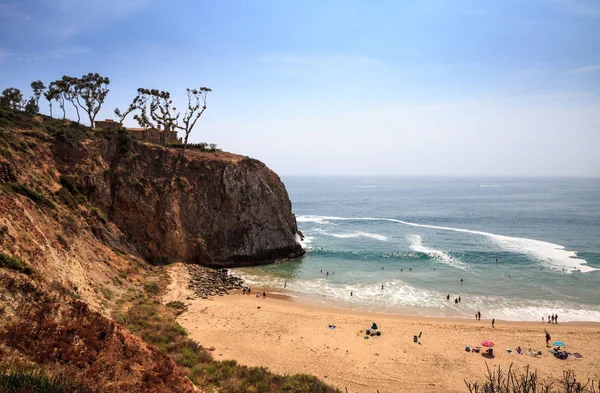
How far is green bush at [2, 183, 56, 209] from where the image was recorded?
2427 centimetres

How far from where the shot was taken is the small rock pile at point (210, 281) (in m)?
32.4

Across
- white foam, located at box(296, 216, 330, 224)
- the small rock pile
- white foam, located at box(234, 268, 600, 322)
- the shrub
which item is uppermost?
the shrub

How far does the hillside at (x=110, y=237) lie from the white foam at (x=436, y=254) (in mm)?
19634

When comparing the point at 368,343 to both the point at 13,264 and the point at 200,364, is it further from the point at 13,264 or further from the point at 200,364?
the point at 13,264

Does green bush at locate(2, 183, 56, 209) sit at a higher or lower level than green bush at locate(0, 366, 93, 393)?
→ higher

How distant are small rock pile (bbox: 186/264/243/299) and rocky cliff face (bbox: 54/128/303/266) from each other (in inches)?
93.8

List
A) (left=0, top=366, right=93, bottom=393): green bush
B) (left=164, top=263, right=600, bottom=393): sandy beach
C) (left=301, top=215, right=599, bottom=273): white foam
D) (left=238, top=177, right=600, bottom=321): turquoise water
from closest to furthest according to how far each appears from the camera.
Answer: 1. (left=0, top=366, right=93, bottom=393): green bush
2. (left=164, top=263, right=600, bottom=393): sandy beach
3. (left=238, top=177, right=600, bottom=321): turquoise water
4. (left=301, top=215, right=599, bottom=273): white foam

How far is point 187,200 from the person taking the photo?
41094 mm

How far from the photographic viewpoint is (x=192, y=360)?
18.1 meters

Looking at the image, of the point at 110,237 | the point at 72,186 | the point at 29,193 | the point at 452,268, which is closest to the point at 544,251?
the point at 452,268

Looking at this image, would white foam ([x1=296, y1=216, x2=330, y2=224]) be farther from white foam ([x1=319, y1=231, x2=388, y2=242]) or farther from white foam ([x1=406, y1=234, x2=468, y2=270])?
white foam ([x1=406, y1=234, x2=468, y2=270])

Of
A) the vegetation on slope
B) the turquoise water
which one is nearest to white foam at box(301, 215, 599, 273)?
the turquoise water

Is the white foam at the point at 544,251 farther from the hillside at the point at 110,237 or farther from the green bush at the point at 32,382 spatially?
the green bush at the point at 32,382

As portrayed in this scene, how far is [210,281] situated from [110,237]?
1028cm
